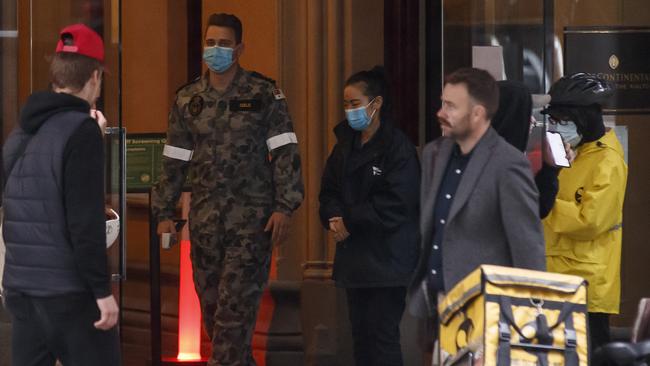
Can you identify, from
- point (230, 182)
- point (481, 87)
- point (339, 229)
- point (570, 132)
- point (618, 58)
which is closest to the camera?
point (481, 87)

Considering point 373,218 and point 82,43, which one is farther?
point 373,218

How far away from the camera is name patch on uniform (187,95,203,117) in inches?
319

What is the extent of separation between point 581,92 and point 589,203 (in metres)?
0.54

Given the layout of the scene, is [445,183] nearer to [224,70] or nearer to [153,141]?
[224,70]

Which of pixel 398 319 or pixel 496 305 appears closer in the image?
pixel 496 305

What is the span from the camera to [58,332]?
5.66m

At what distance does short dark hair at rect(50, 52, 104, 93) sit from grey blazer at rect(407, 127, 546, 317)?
1477 millimetres

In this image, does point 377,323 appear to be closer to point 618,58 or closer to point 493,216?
point 493,216

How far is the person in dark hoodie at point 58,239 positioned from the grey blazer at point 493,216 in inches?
52.0

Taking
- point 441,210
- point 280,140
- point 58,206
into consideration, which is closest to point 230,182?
point 280,140

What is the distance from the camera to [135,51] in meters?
10.8

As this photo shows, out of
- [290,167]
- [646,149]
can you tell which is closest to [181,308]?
[290,167]

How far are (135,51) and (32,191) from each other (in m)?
5.24

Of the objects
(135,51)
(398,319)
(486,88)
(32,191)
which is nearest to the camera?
(32,191)
